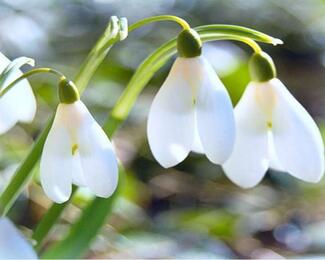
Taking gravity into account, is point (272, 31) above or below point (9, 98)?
above

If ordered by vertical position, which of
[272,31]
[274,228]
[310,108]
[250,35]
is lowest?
[250,35]

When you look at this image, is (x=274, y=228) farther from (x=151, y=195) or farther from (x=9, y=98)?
(x=9, y=98)

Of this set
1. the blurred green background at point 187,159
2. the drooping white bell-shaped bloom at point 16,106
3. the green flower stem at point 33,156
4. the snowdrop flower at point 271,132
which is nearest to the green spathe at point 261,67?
the snowdrop flower at point 271,132

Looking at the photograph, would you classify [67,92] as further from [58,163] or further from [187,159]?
[187,159]

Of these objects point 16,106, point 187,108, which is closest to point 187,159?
point 16,106

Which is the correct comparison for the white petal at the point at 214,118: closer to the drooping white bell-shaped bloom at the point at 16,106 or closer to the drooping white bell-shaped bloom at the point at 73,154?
the drooping white bell-shaped bloom at the point at 73,154

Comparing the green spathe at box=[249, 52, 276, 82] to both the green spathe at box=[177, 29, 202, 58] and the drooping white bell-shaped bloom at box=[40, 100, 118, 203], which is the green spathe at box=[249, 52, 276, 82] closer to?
the green spathe at box=[177, 29, 202, 58]

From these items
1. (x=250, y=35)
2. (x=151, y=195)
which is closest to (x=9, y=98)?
(x=250, y=35)
